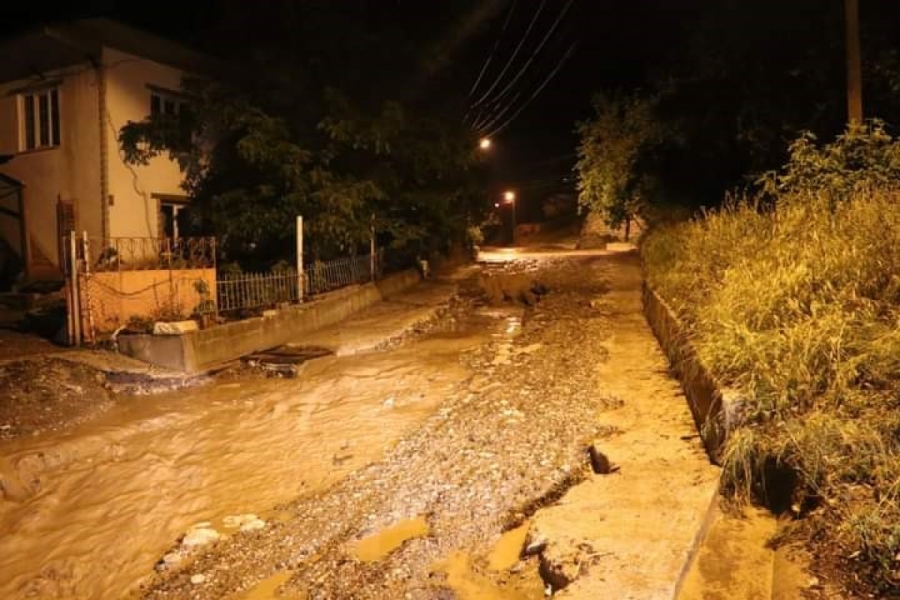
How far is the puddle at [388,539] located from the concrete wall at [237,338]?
5.85 metres

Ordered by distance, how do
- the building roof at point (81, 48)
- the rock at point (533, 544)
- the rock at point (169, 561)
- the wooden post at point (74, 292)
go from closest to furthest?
1. the rock at point (533, 544)
2. the rock at point (169, 561)
3. the wooden post at point (74, 292)
4. the building roof at point (81, 48)

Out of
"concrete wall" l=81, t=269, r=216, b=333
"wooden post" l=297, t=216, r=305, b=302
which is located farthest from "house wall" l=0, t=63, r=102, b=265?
"concrete wall" l=81, t=269, r=216, b=333

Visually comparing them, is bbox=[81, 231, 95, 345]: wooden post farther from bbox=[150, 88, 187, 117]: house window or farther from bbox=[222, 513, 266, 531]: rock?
bbox=[150, 88, 187, 117]: house window

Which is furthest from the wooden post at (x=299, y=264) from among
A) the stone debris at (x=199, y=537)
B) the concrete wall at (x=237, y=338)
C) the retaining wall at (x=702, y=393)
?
the stone debris at (x=199, y=537)

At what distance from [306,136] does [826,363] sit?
1171cm

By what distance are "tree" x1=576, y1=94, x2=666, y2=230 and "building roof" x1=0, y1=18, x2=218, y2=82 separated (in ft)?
38.0

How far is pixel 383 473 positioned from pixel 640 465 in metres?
2.20

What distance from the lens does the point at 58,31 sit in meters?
12.8

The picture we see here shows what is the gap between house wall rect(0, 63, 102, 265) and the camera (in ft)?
46.3

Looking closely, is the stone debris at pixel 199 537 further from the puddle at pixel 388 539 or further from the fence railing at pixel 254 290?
the fence railing at pixel 254 290

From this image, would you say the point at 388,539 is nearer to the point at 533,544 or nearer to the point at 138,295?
the point at 533,544

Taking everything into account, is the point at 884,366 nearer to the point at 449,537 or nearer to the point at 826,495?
the point at 826,495

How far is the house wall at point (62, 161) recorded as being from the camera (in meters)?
14.1

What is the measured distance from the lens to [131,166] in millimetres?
14453
